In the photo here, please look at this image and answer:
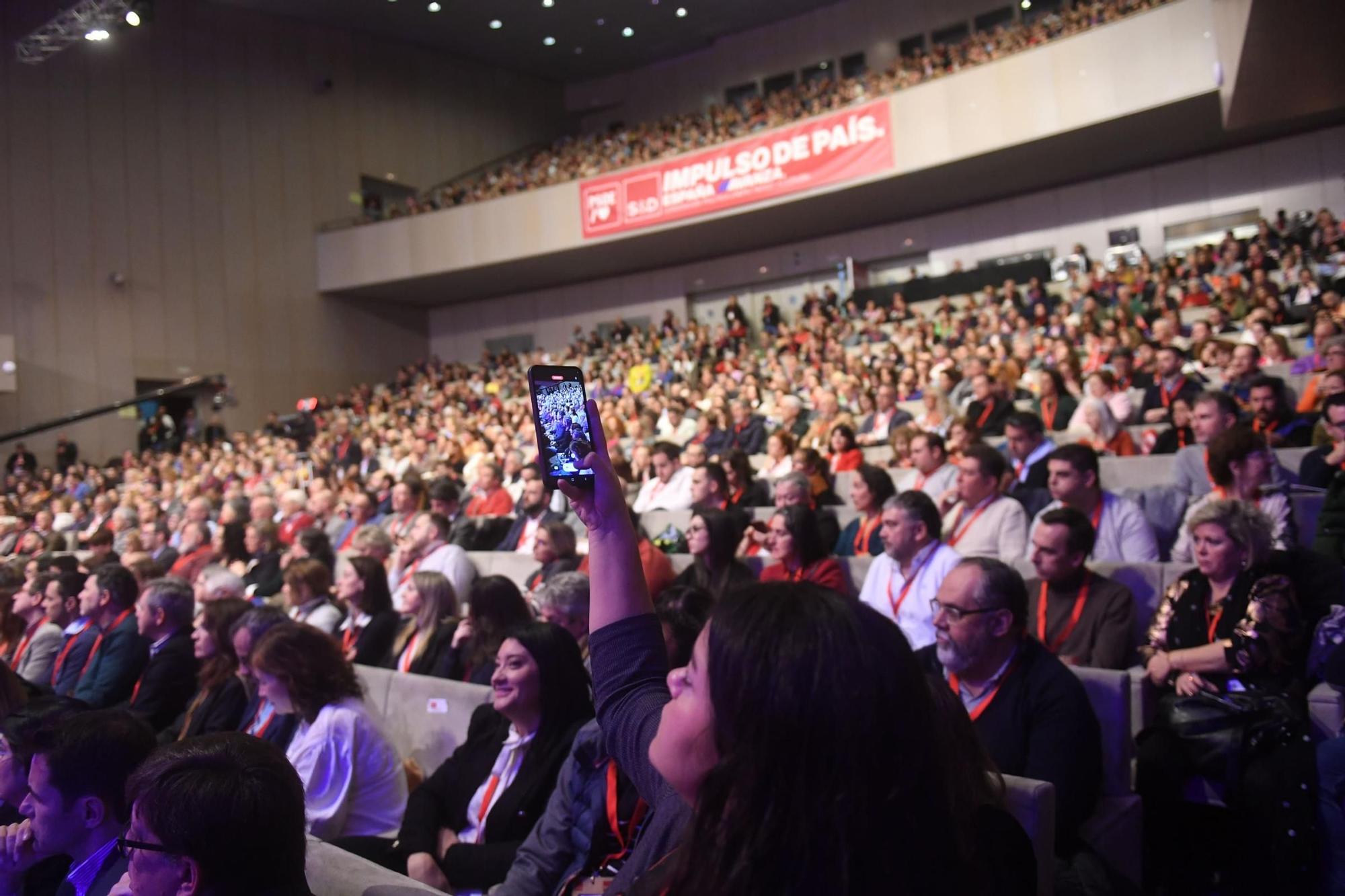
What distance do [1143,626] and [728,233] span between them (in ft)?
38.5

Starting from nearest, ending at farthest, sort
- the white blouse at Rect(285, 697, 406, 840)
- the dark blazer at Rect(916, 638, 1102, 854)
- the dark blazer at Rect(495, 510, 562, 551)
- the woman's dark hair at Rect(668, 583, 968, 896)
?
the woman's dark hair at Rect(668, 583, 968, 896) < the dark blazer at Rect(916, 638, 1102, 854) < the white blouse at Rect(285, 697, 406, 840) < the dark blazer at Rect(495, 510, 562, 551)

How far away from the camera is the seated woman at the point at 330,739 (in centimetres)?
248

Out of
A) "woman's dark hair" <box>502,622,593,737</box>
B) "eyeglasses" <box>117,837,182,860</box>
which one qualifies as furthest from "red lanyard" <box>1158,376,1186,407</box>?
"eyeglasses" <box>117,837,182,860</box>

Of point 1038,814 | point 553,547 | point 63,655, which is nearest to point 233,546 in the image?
point 63,655

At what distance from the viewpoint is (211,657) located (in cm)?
329

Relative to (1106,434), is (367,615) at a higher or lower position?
lower

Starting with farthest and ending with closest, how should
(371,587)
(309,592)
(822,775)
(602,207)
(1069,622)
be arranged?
(602,207), (309,592), (371,587), (1069,622), (822,775)

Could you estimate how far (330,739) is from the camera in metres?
2.50

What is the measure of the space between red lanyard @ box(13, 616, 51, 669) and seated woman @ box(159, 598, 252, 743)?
1.55 metres

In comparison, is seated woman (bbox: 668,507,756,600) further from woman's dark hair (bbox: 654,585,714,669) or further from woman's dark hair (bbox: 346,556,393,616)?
woman's dark hair (bbox: 346,556,393,616)

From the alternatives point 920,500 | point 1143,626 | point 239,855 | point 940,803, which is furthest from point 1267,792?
point 239,855

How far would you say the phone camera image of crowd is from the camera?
1.13 m

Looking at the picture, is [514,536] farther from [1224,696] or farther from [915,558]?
[1224,696]

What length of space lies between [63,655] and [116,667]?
1.78ft
